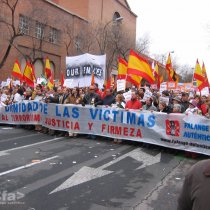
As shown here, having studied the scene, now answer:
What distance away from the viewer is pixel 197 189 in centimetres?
178

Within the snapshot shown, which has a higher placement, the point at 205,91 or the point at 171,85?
the point at 171,85

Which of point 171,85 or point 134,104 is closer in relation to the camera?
point 134,104

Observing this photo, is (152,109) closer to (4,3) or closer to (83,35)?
(4,3)

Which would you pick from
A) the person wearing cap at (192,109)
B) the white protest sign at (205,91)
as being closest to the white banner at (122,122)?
the person wearing cap at (192,109)

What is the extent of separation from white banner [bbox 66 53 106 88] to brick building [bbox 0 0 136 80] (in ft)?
53.8

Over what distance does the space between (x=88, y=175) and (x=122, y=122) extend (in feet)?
13.0

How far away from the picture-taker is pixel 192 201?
5.99 feet

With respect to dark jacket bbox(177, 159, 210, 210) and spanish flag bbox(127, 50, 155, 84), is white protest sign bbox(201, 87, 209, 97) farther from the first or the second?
dark jacket bbox(177, 159, 210, 210)

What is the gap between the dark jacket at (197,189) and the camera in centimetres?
175

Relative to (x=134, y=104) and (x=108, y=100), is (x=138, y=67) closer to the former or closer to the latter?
(x=108, y=100)

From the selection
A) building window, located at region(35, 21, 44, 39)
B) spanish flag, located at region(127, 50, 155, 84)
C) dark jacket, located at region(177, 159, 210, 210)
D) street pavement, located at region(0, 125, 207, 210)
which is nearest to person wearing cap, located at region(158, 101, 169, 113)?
street pavement, located at region(0, 125, 207, 210)

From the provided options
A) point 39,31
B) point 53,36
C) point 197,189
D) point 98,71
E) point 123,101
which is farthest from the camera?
point 53,36

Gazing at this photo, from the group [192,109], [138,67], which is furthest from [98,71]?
[192,109]

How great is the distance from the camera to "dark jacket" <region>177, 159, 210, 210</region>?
1746 millimetres
